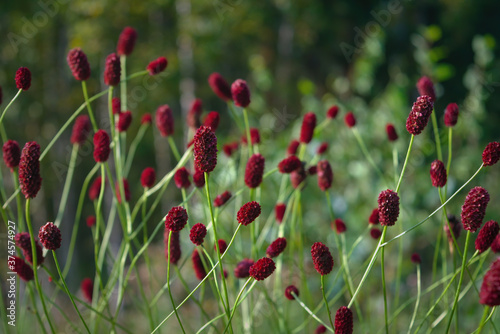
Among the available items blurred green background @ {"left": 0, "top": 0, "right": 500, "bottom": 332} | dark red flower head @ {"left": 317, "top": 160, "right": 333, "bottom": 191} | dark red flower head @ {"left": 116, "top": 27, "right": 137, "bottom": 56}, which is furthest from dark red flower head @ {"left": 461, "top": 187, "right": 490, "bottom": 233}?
blurred green background @ {"left": 0, "top": 0, "right": 500, "bottom": 332}

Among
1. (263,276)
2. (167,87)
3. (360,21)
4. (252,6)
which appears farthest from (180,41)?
(263,276)

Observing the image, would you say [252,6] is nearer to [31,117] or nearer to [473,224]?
[31,117]

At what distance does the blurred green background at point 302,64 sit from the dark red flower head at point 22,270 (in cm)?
230

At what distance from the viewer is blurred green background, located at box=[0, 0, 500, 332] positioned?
3600mm

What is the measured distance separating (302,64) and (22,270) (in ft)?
30.4

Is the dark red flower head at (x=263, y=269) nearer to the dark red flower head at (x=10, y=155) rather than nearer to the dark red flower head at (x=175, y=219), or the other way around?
the dark red flower head at (x=175, y=219)

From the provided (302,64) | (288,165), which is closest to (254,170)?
(288,165)

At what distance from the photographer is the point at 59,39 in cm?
1114

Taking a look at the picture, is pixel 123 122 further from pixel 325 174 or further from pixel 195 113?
pixel 325 174

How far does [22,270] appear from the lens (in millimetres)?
1083

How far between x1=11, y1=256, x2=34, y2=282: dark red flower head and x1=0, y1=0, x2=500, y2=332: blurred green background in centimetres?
230

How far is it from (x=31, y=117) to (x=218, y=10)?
5.17 meters

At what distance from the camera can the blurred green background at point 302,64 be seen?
3600 millimetres

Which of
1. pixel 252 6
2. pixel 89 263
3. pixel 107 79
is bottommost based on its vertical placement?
pixel 89 263
